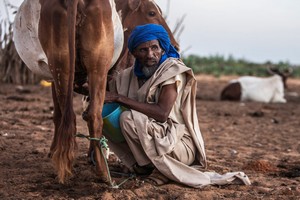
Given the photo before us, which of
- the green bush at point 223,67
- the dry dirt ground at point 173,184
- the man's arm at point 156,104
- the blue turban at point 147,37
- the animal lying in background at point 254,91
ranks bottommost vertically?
the green bush at point 223,67

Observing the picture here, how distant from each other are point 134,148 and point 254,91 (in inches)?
392

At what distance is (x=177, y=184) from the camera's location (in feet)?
13.0

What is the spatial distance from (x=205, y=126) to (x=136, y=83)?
13.1 feet

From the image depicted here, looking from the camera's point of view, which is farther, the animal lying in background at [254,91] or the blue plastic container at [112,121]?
the animal lying in background at [254,91]

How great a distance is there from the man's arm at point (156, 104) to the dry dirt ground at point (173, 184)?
1.60 feet

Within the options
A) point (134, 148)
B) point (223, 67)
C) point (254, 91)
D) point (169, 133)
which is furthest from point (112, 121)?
point (223, 67)

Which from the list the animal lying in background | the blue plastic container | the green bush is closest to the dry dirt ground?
the blue plastic container

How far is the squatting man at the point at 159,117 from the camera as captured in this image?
382cm

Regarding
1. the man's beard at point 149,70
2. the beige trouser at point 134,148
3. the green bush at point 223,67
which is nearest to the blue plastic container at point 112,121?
the beige trouser at point 134,148

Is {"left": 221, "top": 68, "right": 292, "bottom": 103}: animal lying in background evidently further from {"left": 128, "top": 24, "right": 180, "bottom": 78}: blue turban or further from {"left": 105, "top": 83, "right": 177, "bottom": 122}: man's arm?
{"left": 105, "top": 83, "right": 177, "bottom": 122}: man's arm

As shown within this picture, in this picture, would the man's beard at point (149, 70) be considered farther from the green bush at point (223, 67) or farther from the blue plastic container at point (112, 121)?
the green bush at point (223, 67)

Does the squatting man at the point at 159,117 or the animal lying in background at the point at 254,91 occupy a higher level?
the squatting man at the point at 159,117

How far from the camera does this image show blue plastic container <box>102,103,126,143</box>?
3916mm

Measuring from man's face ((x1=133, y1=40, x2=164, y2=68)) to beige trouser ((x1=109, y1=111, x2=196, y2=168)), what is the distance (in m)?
0.42
